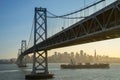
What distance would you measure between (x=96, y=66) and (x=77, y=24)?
128201mm

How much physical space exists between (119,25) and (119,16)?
5.02 ft

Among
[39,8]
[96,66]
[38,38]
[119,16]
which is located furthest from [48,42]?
[96,66]

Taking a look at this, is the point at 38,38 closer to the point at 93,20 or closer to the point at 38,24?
the point at 38,24

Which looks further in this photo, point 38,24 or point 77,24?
point 38,24

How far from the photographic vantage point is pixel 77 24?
1281 inches

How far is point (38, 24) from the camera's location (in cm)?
6025

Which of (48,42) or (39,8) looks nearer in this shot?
(48,42)

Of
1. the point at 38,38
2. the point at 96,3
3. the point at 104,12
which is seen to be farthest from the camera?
the point at 38,38

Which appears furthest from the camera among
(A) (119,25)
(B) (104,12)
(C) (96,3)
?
(C) (96,3)

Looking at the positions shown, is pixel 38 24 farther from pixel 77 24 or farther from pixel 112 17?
pixel 112 17

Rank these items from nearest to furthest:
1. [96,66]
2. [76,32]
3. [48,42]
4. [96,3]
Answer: [96,3]
[76,32]
[48,42]
[96,66]

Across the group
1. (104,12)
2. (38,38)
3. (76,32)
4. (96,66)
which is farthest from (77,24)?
(96,66)

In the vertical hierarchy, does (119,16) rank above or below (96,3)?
below

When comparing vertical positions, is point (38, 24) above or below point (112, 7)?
above
